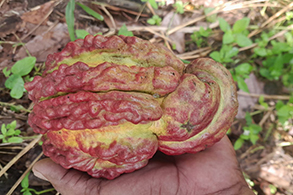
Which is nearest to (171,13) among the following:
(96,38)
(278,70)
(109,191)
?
(278,70)

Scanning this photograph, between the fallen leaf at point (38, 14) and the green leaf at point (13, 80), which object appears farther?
the fallen leaf at point (38, 14)

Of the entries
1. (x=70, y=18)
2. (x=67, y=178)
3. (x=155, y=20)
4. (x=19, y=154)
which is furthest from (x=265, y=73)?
(x=19, y=154)


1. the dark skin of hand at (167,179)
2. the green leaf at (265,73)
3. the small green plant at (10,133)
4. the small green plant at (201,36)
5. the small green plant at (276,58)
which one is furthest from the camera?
the green leaf at (265,73)

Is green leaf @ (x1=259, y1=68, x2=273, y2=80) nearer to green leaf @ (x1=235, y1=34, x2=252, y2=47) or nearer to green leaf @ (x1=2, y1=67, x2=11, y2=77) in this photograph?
green leaf @ (x1=235, y1=34, x2=252, y2=47)

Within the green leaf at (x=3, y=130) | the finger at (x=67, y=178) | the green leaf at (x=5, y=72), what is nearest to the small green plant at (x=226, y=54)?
the finger at (x=67, y=178)

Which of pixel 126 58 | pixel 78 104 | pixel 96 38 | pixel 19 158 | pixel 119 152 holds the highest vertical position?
pixel 96 38

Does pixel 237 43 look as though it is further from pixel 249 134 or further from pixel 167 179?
pixel 167 179

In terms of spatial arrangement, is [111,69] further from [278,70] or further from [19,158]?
A: [278,70]

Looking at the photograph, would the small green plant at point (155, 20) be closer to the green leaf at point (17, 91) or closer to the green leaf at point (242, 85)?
the green leaf at point (242, 85)
